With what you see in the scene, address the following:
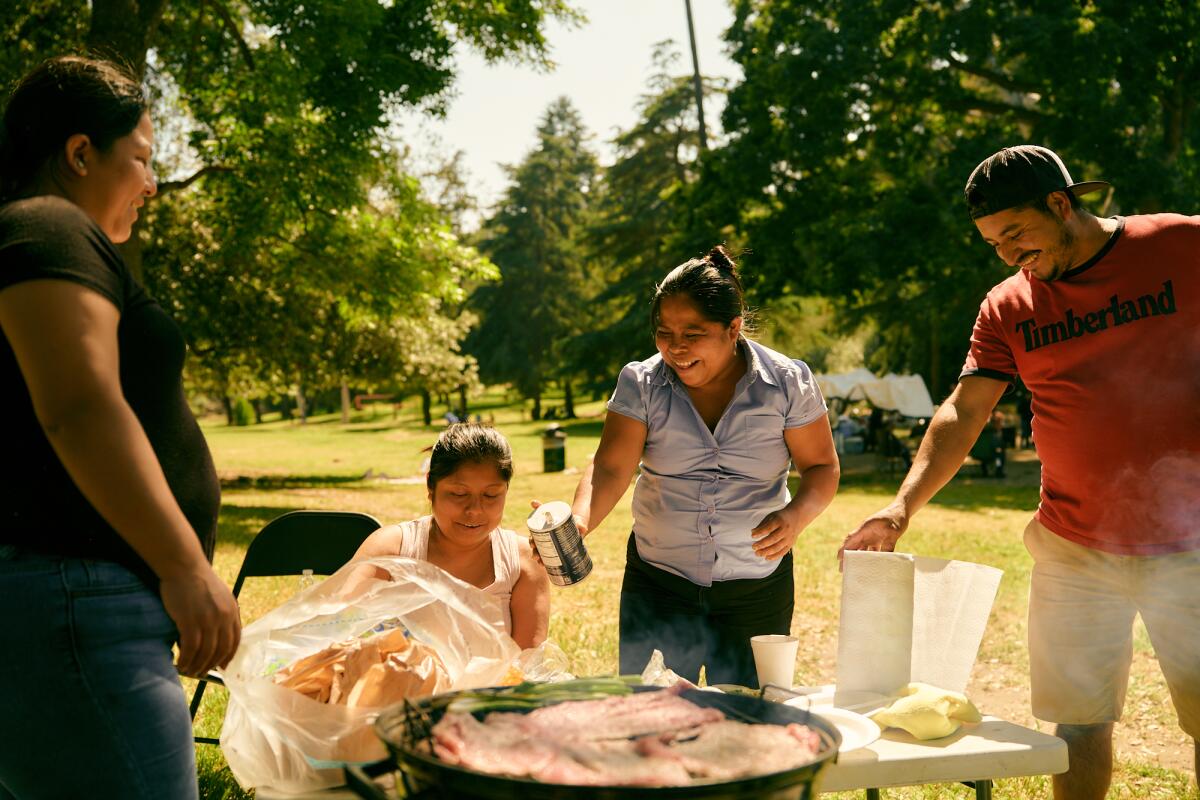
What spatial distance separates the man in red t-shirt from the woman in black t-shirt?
172 centimetres

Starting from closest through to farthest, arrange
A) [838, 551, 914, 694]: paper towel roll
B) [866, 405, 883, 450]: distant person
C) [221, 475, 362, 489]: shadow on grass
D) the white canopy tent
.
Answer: [838, 551, 914, 694]: paper towel roll, [221, 475, 362, 489]: shadow on grass, the white canopy tent, [866, 405, 883, 450]: distant person

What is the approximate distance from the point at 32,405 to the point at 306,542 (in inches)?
93.1

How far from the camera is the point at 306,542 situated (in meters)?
3.68

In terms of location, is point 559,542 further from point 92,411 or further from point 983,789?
point 92,411

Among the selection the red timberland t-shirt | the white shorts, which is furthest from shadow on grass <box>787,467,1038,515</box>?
the red timberland t-shirt

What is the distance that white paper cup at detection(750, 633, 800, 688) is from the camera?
2.23 m

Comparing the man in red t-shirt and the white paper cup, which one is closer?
the white paper cup

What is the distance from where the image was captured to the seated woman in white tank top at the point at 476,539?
117 inches

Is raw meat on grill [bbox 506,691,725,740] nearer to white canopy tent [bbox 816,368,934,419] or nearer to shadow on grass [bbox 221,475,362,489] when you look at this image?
shadow on grass [bbox 221,475,362,489]

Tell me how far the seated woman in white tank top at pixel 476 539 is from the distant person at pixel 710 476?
10.8 inches

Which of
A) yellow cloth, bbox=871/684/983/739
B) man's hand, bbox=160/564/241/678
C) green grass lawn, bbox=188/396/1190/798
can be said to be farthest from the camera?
green grass lawn, bbox=188/396/1190/798

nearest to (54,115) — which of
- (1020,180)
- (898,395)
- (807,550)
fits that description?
(1020,180)

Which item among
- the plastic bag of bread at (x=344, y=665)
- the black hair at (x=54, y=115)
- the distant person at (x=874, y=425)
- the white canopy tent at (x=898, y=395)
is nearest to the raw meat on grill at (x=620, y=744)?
the plastic bag of bread at (x=344, y=665)

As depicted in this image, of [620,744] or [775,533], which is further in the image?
[775,533]
